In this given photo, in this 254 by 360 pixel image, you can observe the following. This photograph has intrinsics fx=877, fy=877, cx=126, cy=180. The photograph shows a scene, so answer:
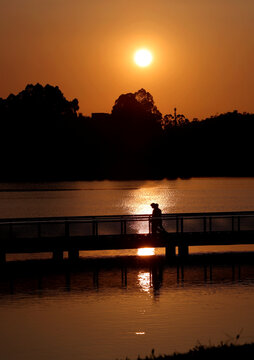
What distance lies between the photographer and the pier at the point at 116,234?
139 feet

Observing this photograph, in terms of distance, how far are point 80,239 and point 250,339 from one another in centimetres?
1737

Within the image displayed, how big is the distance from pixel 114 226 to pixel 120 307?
1181 cm

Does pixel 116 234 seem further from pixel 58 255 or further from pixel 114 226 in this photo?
pixel 58 255

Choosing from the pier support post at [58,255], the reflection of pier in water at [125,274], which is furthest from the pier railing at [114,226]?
the reflection of pier in water at [125,274]

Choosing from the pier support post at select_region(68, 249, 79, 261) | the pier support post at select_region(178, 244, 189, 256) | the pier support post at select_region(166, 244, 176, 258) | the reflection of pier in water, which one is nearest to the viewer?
the reflection of pier in water

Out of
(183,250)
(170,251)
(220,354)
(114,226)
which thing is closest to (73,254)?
(114,226)

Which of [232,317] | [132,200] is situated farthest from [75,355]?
[132,200]

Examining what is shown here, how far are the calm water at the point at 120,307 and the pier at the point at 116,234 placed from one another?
1174 mm

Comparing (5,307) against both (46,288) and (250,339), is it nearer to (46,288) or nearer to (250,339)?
(46,288)

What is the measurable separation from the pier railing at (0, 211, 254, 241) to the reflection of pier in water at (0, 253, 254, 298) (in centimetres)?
171

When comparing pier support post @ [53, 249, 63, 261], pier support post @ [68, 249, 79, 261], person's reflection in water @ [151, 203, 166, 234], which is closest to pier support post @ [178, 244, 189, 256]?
person's reflection in water @ [151, 203, 166, 234]

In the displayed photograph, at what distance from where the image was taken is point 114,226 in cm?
4409

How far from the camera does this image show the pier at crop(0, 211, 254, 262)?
4238 centimetres

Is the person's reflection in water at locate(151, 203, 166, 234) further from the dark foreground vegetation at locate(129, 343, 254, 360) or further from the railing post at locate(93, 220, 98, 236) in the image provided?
the dark foreground vegetation at locate(129, 343, 254, 360)
